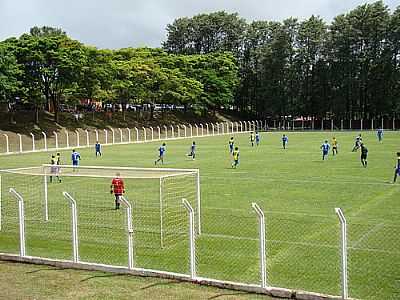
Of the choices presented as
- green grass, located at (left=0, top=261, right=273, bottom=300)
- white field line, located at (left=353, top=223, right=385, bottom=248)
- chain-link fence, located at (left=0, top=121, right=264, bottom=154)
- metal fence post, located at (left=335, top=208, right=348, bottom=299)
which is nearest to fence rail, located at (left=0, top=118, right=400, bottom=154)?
chain-link fence, located at (left=0, top=121, right=264, bottom=154)

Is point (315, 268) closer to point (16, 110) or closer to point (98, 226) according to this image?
point (98, 226)

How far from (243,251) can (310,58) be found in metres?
93.0

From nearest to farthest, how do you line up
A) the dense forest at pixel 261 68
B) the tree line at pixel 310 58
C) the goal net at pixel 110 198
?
the goal net at pixel 110 198 → the dense forest at pixel 261 68 → the tree line at pixel 310 58

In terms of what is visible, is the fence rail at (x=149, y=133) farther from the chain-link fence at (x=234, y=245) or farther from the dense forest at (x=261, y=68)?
the chain-link fence at (x=234, y=245)

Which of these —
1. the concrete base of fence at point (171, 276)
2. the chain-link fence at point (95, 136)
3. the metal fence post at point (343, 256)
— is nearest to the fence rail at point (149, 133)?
the chain-link fence at point (95, 136)

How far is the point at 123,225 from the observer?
1692cm

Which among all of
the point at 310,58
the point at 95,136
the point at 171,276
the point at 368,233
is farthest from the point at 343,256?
the point at 310,58

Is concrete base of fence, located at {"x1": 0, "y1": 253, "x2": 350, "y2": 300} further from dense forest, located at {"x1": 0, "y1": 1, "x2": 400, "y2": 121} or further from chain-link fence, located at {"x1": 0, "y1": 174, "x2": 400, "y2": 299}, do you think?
dense forest, located at {"x1": 0, "y1": 1, "x2": 400, "y2": 121}

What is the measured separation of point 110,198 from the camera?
22.5m

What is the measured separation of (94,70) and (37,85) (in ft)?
24.1

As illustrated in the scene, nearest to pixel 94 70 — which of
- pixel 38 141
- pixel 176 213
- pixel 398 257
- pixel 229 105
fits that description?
pixel 38 141

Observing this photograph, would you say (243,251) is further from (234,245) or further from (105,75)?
(105,75)

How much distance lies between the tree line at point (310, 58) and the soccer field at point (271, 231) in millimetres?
69477

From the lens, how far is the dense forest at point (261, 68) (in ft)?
254
